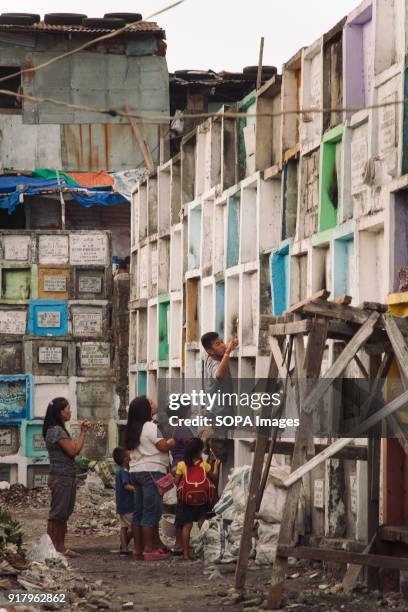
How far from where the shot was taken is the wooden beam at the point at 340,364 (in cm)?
709

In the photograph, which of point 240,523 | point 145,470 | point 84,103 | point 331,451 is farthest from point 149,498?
point 84,103

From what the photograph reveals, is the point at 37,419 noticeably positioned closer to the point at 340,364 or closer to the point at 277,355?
the point at 277,355

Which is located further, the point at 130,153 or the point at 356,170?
the point at 130,153

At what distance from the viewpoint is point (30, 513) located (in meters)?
14.9

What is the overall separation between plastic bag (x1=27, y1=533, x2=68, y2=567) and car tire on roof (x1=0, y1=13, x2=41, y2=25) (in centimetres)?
→ 1561

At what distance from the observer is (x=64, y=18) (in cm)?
2389

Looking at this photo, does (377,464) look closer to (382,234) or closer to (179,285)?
(382,234)

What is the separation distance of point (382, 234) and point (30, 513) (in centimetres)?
745

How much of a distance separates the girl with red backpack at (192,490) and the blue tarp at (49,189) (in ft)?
38.0

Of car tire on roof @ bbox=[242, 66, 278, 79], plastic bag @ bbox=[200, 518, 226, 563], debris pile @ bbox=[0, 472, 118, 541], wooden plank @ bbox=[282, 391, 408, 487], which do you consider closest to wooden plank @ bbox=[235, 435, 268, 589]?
wooden plank @ bbox=[282, 391, 408, 487]

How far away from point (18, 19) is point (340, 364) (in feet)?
59.9

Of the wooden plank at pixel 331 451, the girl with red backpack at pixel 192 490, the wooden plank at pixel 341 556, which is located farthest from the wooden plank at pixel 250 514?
the girl with red backpack at pixel 192 490

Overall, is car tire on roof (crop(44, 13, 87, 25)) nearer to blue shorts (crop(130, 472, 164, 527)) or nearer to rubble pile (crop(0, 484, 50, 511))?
rubble pile (crop(0, 484, 50, 511))

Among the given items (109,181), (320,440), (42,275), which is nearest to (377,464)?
(320,440)
